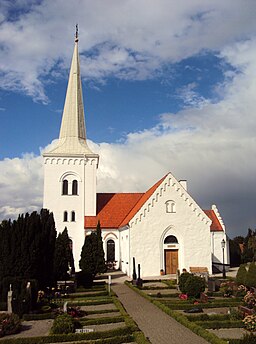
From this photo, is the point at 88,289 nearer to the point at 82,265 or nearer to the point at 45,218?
the point at 82,265

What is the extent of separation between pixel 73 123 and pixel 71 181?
21.1 feet

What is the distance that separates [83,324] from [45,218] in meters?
11.7

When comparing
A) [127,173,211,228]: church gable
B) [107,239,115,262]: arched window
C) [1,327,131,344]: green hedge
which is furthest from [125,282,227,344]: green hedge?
[107,239,115,262]: arched window

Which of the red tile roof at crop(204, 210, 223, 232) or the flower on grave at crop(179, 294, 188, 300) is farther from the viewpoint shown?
the red tile roof at crop(204, 210, 223, 232)

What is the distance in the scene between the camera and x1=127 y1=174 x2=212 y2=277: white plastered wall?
1282 inches

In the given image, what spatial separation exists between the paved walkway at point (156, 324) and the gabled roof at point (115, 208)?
17.9 metres

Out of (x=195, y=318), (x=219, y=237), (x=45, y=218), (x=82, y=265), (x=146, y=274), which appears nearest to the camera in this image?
(x=195, y=318)

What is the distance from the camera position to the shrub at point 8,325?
1417cm

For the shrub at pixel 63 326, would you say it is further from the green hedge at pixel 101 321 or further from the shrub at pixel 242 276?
the shrub at pixel 242 276

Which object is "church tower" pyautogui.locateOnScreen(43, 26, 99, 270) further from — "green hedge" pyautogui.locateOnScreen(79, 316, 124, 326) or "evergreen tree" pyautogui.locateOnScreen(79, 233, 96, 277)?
"green hedge" pyautogui.locateOnScreen(79, 316, 124, 326)

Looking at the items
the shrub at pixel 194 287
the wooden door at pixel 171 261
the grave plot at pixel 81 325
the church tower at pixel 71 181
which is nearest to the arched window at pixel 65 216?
the church tower at pixel 71 181

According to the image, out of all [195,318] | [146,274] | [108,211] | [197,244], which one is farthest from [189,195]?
[195,318]

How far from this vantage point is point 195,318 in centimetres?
1511

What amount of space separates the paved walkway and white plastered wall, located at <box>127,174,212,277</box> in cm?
1111
